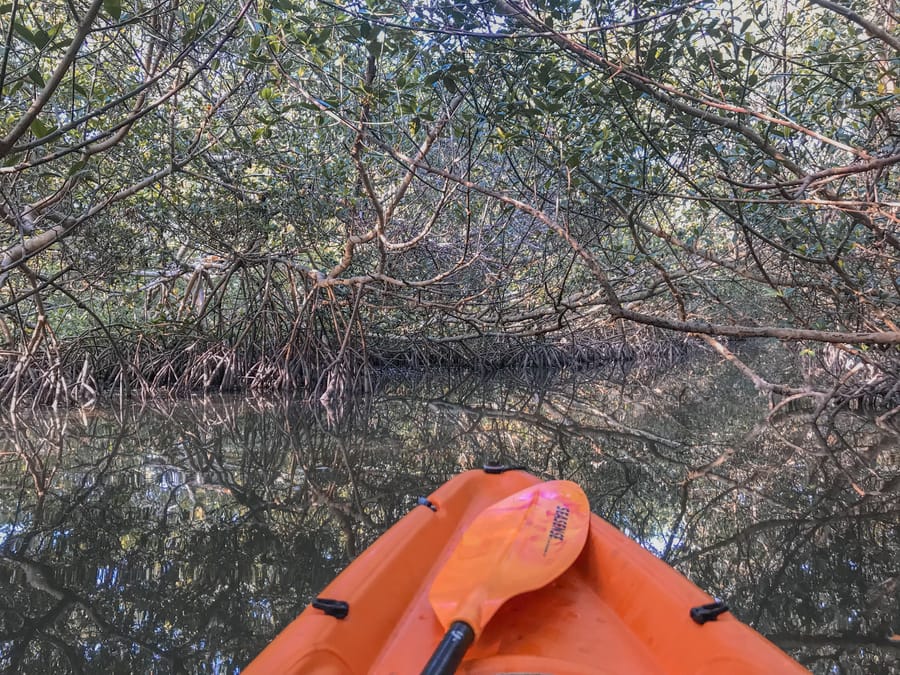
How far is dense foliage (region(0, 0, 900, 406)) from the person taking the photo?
2.30m

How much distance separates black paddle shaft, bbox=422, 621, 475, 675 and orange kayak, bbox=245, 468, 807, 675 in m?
0.12

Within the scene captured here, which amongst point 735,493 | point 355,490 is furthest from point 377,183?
point 735,493

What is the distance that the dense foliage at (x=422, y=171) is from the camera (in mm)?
2305

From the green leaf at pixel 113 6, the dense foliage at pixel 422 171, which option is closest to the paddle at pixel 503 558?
the dense foliage at pixel 422 171

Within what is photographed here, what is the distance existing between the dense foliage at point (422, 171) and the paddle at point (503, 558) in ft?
3.39

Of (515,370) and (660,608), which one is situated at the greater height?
(660,608)

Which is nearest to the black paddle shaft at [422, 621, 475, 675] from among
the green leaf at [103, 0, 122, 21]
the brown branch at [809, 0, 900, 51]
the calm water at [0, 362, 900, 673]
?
the calm water at [0, 362, 900, 673]

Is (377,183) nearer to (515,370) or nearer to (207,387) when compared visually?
(207,387)

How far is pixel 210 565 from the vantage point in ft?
6.19

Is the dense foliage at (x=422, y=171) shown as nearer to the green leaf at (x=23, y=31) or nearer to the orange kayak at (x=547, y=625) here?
the green leaf at (x=23, y=31)

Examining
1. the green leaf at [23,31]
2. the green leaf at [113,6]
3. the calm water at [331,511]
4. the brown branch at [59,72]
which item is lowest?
the calm water at [331,511]

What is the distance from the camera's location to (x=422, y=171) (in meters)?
5.50

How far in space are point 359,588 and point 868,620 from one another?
4.65ft

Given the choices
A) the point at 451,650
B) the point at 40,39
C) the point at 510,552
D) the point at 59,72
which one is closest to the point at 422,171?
the point at 40,39
